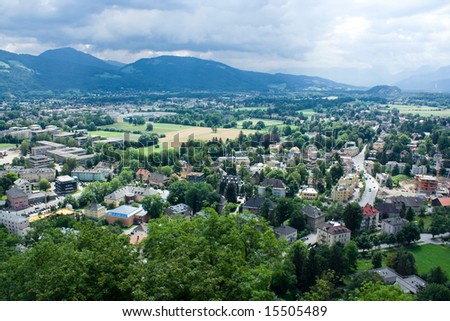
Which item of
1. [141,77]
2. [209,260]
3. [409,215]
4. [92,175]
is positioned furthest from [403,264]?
[141,77]

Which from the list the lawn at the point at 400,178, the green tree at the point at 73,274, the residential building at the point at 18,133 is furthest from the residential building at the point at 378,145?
the green tree at the point at 73,274

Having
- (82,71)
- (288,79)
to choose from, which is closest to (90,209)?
(82,71)

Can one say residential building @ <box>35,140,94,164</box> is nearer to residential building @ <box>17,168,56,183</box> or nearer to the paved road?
residential building @ <box>17,168,56,183</box>

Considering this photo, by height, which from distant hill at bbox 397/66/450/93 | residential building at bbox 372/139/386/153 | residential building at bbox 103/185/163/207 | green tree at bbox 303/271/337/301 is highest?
distant hill at bbox 397/66/450/93

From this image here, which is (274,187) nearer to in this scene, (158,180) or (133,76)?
(158,180)

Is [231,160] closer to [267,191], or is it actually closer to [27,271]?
[267,191]

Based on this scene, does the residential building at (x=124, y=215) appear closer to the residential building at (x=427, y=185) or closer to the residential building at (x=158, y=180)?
the residential building at (x=158, y=180)

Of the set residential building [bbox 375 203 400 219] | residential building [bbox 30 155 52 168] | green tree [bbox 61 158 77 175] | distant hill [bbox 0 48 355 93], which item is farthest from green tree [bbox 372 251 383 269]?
distant hill [bbox 0 48 355 93]
